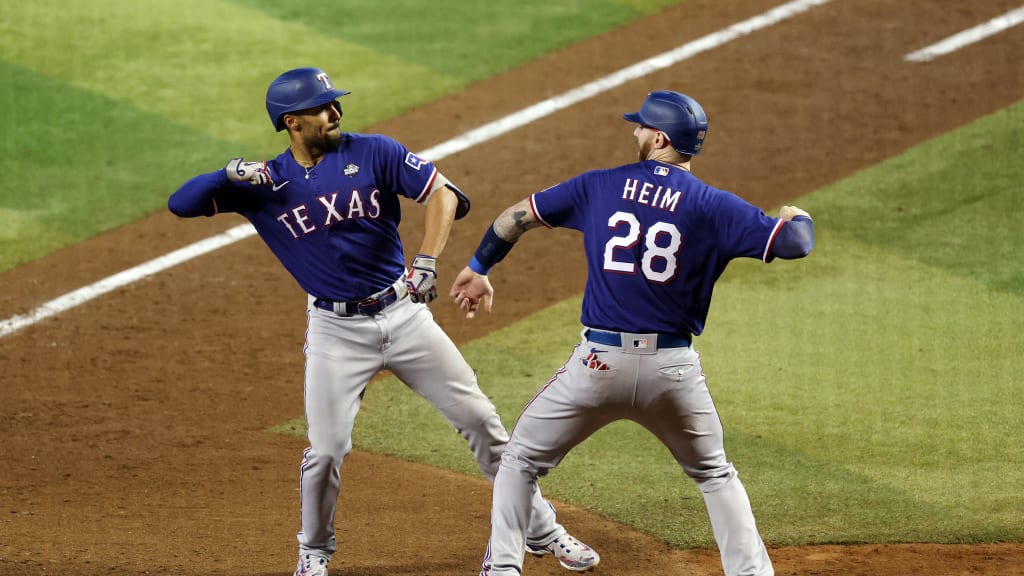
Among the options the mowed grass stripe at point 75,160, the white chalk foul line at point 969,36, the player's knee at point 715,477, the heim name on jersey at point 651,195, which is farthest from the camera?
the white chalk foul line at point 969,36

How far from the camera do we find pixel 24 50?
1405 cm

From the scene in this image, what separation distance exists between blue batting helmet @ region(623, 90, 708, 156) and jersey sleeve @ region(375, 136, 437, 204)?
3.62ft

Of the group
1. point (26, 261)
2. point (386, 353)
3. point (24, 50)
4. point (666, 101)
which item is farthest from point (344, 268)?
point (24, 50)

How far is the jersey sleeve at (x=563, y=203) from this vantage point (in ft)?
18.6

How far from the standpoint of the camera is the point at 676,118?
558 cm

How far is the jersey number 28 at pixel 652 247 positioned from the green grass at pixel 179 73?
693 cm

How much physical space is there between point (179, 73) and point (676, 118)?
9.28 metres

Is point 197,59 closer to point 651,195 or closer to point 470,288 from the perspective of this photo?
point 470,288

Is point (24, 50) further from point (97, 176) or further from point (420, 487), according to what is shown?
point (420, 487)

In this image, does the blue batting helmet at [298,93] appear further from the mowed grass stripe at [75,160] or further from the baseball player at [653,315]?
the mowed grass stripe at [75,160]

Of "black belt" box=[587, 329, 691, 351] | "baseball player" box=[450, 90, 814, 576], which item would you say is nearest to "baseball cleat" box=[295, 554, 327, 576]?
"baseball player" box=[450, 90, 814, 576]

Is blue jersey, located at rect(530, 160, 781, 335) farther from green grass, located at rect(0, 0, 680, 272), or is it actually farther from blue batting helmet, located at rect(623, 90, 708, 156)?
green grass, located at rect(0, 0, 680, 272)

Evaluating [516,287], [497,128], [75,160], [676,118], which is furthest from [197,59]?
[676,118]

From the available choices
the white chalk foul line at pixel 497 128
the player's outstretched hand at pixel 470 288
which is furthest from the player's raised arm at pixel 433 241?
the white chalk foul line at pixel 497 128
